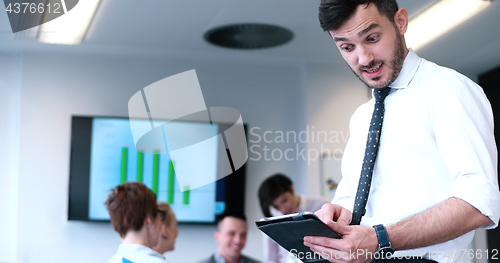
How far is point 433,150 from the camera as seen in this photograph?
981mm

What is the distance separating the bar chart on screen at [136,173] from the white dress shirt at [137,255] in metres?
1.55

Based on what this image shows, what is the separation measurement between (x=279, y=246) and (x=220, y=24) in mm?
1650

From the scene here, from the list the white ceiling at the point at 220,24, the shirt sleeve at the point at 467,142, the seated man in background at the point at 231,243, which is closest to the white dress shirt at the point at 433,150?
the shirt sleeve at the point at 467,142

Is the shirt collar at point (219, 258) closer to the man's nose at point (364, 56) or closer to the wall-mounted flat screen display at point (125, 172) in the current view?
the wall-mounted flat screen display at point (125, 172)

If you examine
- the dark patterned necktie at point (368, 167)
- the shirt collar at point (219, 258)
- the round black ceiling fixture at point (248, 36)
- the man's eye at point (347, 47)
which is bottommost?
the shirt collar at point (219, 258)

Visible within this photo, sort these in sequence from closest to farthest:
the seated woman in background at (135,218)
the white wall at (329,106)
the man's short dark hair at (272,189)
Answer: the seated woman in background at (135,218) → the man's short dark hair at (272,189) → the white wall at (329,106)

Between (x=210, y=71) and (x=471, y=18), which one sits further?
(x=210, y=71)

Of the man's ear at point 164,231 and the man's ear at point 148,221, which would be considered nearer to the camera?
the man's ear at point 148,221

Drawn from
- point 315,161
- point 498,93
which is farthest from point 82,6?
point 498,93

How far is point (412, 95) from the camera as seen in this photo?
1040 millimetres

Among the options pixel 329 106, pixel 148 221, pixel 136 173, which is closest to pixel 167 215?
pixel 148 221

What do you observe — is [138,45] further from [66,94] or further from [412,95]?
[412,95]

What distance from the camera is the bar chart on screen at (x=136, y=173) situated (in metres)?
3.64

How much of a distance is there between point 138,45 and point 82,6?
0.73 meters
